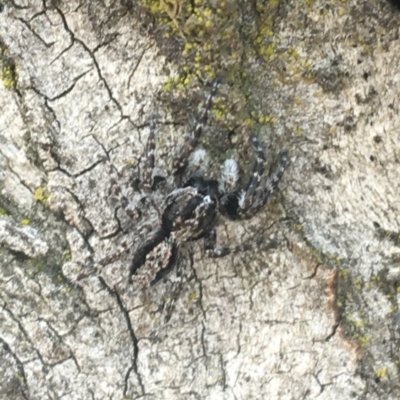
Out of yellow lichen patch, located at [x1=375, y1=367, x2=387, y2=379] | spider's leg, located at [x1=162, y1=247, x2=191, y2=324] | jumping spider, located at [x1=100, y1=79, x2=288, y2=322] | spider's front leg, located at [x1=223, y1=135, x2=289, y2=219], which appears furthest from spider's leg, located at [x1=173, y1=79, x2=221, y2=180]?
yellow lichen patch, located at [x1=375, y1=367, x2=387, y2=379]

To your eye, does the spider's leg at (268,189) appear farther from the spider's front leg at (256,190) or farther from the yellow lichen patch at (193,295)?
the yellow lichen patch at (193,295)

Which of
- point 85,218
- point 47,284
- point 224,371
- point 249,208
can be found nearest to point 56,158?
point 85,218

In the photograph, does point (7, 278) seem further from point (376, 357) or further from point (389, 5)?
point (389, 5)

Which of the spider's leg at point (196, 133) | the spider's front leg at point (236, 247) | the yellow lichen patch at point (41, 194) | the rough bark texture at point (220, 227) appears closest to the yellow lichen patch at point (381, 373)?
the rough bark texture at point (220, 227)

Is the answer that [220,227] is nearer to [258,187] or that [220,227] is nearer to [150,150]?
[258,187]

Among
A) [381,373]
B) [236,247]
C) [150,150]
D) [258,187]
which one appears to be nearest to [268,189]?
[258,187]
